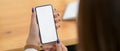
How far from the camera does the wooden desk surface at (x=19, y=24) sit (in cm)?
122

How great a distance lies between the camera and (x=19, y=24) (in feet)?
4.33

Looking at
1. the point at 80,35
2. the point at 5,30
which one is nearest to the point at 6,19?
the point at 5,30

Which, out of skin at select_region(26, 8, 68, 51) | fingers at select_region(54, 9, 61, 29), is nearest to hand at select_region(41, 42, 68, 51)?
skin at select_region(26, 8, 68, 51)

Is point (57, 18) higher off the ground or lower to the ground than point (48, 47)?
higher

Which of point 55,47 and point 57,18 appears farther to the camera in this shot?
point 57,18

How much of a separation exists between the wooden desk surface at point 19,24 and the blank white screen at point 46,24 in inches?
1.7

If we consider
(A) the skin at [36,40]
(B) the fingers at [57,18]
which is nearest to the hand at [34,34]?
(A) the skin at [36,40]

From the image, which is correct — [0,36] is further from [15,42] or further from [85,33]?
[85,33]

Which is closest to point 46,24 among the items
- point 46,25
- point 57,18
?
point 46,25

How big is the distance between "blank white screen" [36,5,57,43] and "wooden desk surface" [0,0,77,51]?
0.04 metres

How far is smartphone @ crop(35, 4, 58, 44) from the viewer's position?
119cm

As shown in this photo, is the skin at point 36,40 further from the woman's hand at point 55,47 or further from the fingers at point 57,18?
the fingers at point 57,18

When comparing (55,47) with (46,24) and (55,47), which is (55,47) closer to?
(55,47)

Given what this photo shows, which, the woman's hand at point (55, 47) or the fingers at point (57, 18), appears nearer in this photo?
the woman's hand at point (55, 47)
